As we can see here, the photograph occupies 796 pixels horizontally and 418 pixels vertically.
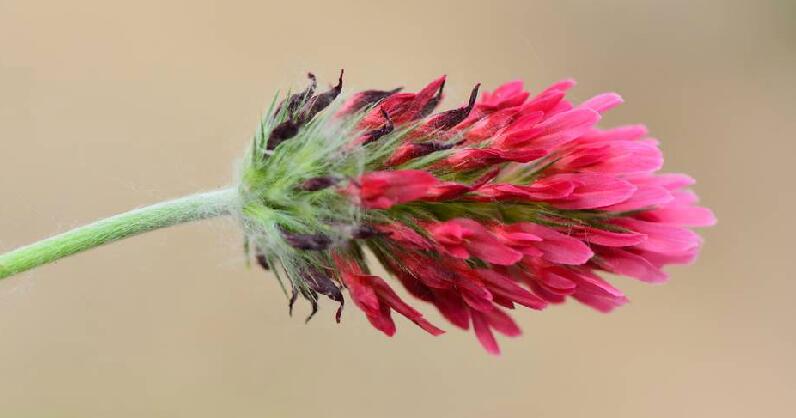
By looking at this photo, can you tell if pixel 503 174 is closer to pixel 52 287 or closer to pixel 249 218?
pixel 249 218

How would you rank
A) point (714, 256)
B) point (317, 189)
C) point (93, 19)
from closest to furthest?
point (317, 189)
point (93, 19)
point (714, 256)

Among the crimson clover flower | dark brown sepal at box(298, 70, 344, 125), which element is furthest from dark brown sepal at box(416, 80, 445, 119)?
dark brown sepal at box(298, 70, 344, 125)

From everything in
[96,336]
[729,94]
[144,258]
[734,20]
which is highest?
[734,20]

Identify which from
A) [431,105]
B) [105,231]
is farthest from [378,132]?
[105,231]

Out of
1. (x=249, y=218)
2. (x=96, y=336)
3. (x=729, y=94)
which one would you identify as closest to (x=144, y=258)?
(x=96, y=336)

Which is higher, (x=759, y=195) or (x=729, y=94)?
(x=729, y=94)

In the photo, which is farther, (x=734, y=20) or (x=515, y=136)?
(x=734, y=20)
